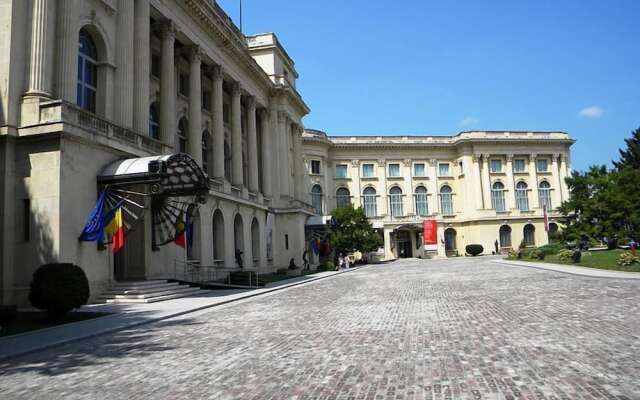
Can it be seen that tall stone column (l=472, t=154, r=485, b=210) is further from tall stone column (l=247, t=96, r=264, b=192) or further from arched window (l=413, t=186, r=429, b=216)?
tall stone column (l=247, t=96, r=264, b=192)

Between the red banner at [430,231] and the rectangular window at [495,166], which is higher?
the rectangular window at [495,166]

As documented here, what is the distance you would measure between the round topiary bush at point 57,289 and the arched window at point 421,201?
6471cm

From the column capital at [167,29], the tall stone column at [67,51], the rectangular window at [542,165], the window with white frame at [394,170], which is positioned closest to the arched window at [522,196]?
the rectangular window at [542,165]

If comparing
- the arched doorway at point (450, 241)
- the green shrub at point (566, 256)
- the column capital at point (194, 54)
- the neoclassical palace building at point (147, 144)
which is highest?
the column capital at point (194, 54)

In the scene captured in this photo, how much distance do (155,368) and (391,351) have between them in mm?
4092

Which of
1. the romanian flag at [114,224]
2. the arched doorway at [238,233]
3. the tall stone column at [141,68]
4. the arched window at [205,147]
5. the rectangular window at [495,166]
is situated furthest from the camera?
the rectangular window at [495,166]

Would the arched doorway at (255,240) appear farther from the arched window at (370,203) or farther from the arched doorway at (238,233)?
the arched window at (370,203)

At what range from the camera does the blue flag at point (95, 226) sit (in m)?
19.3

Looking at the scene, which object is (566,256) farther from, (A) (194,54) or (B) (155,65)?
(B) (155,65)

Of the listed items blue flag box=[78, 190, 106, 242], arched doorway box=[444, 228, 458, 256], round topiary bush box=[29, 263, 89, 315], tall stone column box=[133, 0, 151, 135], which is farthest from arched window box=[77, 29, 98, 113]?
arched doorway box=[444, 228, 458, 256]

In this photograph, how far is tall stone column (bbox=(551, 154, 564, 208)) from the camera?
7838 centimetres

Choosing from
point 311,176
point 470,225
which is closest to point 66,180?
point 311,176

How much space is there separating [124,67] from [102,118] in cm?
457

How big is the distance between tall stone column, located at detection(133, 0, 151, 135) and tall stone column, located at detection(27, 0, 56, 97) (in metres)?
5.77
